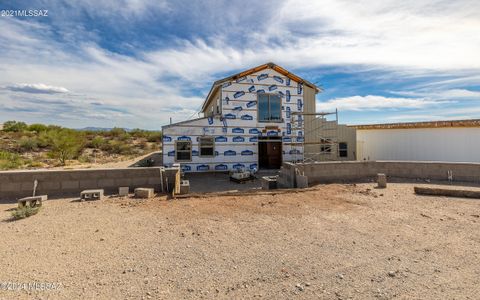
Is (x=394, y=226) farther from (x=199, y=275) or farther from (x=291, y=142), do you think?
(x=291, y=142)

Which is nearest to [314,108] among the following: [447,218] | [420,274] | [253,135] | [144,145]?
[253,135]

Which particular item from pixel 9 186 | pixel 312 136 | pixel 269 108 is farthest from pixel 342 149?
pixel 9 186

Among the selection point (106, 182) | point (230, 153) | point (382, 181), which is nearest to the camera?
point (106, 182)

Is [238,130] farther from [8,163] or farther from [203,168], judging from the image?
[8,163]

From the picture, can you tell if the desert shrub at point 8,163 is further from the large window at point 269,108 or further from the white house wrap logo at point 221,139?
the large window at point 269,108

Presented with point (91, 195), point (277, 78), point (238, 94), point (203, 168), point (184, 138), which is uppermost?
point (277, 78)

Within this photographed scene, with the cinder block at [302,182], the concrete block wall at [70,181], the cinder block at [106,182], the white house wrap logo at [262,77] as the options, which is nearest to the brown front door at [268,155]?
the white house wrap logo at [262,77]

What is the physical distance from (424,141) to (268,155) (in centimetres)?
1126

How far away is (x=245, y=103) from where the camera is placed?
1762cm

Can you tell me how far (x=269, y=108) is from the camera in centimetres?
1811

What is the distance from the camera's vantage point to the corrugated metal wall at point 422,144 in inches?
659

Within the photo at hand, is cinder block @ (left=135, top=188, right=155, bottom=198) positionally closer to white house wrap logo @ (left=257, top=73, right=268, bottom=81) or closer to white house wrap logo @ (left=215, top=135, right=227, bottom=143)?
white house wrap logo @ (left=215, top=135, right=227, bottom=143)

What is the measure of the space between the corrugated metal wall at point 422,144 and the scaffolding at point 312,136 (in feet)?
13.7

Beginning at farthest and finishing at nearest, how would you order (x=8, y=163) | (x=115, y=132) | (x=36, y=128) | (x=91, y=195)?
(x=115, y=132)
(x=36, y=128)
(x=8, y=163)
(x=91, y=195)
